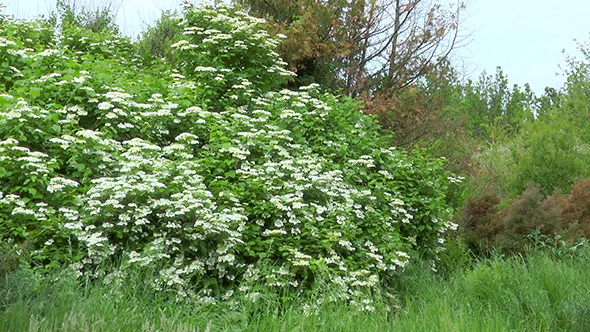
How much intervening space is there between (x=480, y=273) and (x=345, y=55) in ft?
20.9

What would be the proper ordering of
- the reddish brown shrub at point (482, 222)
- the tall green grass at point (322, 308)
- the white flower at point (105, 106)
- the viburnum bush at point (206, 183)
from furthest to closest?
the reddish brown shrub at point (482, 222) < the white flower at point (105, 106) < the viburnum bush at point (206, 183) < the tall green grass at point (322, 308)

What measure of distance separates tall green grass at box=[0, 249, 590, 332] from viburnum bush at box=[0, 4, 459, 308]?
0.42m

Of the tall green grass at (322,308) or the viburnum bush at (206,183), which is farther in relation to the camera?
the viburnum bush at (206,183)

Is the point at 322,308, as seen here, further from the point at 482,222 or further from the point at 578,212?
the point at 578,212

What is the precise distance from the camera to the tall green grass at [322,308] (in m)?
3.64

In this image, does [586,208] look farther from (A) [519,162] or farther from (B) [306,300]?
(B) [306,300]

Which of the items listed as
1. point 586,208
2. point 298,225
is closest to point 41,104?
point 298,225

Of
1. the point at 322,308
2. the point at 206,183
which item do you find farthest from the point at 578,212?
the point at 206,183

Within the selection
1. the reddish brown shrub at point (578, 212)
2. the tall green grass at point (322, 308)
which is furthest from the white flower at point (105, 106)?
the reddish brown shrub at point (578, 212)

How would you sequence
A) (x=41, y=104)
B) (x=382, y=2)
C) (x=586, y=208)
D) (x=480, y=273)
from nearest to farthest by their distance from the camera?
1. (x=480, y=273)
2. (x=41, y=104)
3. (x=586, y=208)
4. (x=382, y=2)

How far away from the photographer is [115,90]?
7.67m

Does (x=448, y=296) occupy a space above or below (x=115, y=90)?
below

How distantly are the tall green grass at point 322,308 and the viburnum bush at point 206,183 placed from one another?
0.42 m

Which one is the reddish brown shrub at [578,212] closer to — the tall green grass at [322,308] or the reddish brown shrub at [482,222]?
the reddish brown shrub at [482,222]
